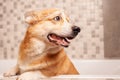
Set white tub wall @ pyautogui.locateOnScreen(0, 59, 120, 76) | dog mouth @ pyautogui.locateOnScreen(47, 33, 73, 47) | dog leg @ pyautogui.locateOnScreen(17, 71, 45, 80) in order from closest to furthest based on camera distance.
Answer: dog leg @ pyautogui.locateOnScreen(17, 71, 45, 80)
dog mouth @ pyautogui.locateOnScreen(47, 33, 73, 47)
white tub wall @ pyautogui.locateOnScreen(0, 59, 120, 76)

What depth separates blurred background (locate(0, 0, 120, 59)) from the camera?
183 centimetres

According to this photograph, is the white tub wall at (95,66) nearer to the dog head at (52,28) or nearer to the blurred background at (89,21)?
the blurred background at (89,21)

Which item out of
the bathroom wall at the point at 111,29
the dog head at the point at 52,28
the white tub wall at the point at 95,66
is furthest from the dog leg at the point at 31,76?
the bathroom wall at the point at 111,29

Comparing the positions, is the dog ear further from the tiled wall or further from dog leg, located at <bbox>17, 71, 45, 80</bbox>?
the tiled wall

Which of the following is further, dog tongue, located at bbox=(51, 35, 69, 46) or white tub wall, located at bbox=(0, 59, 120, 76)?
white tub wall, located at bbox=(0, 59, 120, 76)

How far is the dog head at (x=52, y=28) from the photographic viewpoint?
4.31 ft

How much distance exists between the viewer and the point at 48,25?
1330 millimetres

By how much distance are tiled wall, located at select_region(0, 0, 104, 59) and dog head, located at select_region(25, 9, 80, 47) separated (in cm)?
51

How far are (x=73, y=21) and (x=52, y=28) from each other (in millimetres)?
535

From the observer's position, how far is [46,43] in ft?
4.39

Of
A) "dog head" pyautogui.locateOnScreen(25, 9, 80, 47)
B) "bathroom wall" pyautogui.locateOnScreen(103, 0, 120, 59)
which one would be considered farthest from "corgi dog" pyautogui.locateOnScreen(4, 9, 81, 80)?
"bathroom wall" pyautogui.locateOnScreen(103, 0, 120, 59)

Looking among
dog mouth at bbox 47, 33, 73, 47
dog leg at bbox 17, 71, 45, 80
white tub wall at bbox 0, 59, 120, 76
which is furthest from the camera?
white tub wall at bbox 0, 59, 120, 76

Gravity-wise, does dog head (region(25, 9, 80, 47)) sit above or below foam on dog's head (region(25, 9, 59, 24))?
below

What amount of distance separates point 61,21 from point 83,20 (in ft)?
1.76
